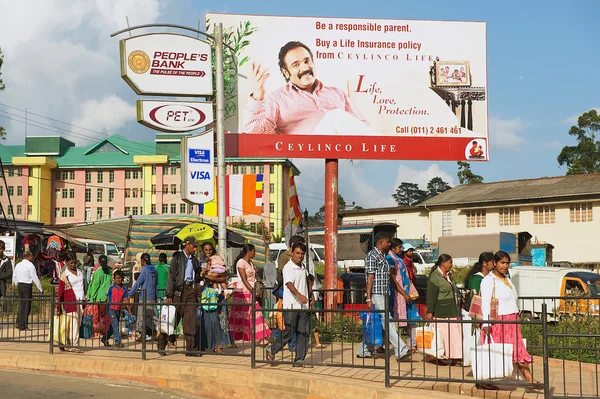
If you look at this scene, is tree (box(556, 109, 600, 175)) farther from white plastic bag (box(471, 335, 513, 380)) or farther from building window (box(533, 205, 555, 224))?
white plastic bag (box(471, 335, 513, 380))

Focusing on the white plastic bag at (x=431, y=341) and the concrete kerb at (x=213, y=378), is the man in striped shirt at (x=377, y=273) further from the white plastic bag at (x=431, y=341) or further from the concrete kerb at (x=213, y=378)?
the concrete kerb at (x=213, y=378)

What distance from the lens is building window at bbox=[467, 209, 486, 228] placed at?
5362 centimetres

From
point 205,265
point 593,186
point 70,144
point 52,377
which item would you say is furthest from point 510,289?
point 70,144

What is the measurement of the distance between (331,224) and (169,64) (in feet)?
16.8

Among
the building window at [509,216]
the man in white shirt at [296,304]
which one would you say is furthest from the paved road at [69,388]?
the building window at [509,216]

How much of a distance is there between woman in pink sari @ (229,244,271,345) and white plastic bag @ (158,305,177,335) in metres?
0.91

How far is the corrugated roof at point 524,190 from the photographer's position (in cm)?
4931

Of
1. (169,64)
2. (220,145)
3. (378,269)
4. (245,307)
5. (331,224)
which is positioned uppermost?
(169,64)

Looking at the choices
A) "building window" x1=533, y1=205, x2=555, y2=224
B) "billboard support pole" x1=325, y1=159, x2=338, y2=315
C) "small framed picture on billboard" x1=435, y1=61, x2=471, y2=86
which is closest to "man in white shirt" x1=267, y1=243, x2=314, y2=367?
"billboard support pole" x1=325, y1=159, x2=338, y2=315

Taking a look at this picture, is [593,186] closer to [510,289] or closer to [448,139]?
[448,139]

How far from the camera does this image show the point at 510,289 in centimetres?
979

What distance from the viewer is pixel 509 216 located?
52.5 metres

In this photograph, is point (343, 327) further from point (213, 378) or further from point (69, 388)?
point (69, 388)

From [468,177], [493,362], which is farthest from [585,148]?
[493,362]
